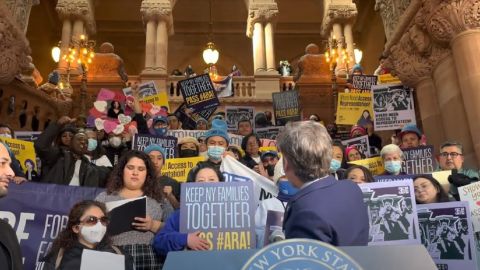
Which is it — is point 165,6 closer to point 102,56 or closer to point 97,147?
point 102,56

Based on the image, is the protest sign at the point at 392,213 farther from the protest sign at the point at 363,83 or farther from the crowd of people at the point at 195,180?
the protest sign at the point at 363,83

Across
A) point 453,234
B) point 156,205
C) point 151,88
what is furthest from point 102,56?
point 453,234

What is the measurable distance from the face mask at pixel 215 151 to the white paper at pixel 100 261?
8.70 ft

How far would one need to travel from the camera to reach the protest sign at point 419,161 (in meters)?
6.33

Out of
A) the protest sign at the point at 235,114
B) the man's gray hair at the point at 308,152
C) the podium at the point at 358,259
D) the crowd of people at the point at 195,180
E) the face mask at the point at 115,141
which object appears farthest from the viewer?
the protest sign at the point at 235,114

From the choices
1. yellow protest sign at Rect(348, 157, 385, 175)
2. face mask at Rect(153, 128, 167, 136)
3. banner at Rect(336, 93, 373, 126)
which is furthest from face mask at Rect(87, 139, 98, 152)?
banner at Rect(336, 93, 373, 126)

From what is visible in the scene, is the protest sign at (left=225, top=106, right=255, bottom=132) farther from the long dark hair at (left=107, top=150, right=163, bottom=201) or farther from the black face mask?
the long dark hair at (left=107, top=150, right=163, bottom=201)

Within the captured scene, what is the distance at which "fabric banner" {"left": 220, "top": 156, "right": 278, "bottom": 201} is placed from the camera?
464cm

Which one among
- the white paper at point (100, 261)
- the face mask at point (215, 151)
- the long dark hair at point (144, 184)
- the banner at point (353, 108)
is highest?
the banner at point (353, 108)

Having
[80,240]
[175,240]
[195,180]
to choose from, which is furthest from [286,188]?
[80,240]

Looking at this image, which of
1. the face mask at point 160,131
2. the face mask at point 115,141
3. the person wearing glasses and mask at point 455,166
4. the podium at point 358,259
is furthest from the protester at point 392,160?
the face mask at point 115,141

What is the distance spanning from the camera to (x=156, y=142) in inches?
287

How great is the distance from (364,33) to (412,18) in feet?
63.6

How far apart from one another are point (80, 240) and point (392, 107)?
6689 mm
